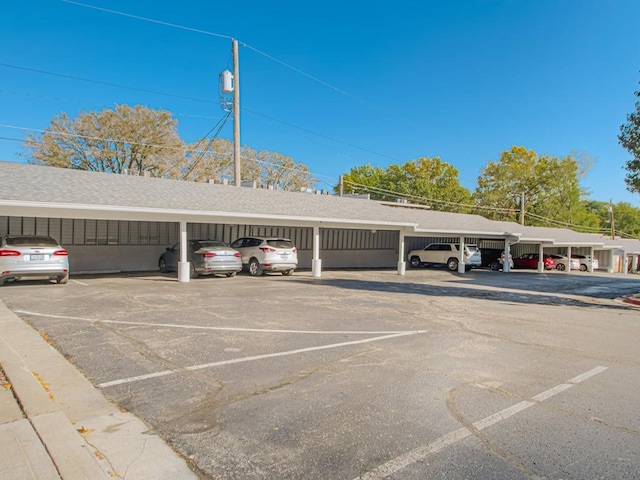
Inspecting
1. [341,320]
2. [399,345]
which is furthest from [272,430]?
[341,320]

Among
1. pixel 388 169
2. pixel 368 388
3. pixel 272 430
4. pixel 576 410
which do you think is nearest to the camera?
pixel 272 430

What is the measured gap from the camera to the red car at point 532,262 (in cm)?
3391

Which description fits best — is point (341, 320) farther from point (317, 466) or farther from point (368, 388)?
point (317, 466)

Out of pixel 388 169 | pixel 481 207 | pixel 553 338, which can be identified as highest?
pixel 388 169

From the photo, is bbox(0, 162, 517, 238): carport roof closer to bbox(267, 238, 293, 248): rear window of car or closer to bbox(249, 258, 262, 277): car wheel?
bbox(267, 238, 293, 248): rear window of car

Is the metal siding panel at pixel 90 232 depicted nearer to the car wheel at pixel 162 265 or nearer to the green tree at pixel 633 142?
the car wheel at pixel 162 265

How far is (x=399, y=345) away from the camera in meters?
7.02

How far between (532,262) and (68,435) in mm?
35644

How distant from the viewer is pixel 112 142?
3500 cm

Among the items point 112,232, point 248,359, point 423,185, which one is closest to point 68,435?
point 248,359

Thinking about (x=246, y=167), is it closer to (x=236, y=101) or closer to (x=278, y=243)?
(x=236, y=101)

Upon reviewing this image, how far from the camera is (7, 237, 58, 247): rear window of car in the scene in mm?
12141

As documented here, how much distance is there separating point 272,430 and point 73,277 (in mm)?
14947

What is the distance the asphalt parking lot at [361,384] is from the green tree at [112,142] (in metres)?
27.2
